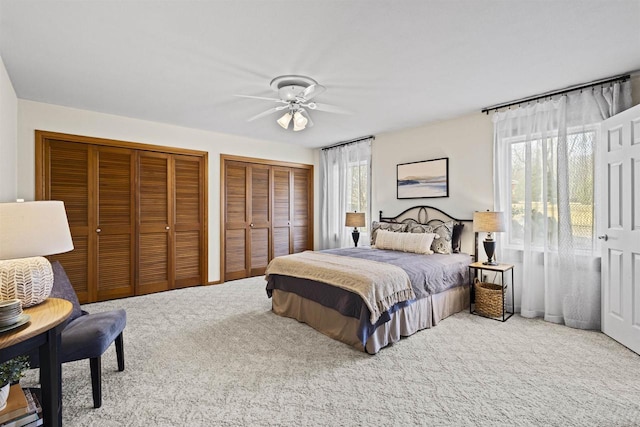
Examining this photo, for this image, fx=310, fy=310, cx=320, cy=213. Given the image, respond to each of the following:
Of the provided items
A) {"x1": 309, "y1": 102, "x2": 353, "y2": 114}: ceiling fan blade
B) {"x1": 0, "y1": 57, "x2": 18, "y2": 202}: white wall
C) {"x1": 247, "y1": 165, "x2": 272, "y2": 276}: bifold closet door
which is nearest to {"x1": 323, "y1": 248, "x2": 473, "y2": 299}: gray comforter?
{"x1": 309, "y1": 102, "x2": 353, "y2": 114}: ceiling fan blade

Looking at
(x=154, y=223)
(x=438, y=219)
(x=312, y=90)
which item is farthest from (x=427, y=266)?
(x=154, y=223)

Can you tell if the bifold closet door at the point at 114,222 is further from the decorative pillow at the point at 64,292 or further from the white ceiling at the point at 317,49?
the decorative pillow at the point at 64,292

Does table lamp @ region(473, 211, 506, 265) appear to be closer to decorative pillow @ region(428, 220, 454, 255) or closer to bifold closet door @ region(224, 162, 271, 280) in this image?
decorative pillow @ region(428, 220, 454, 255)

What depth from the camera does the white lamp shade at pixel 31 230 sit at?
1.58 metres

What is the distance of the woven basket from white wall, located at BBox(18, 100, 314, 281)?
4022mm

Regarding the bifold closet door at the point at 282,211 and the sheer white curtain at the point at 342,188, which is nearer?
the sheer white curtain at the point at 342,188

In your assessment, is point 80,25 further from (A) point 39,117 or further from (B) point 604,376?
(B) point 604,376

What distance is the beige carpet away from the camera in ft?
6.31

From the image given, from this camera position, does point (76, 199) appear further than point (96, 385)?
Yes

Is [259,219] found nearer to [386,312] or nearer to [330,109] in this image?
[330,109]

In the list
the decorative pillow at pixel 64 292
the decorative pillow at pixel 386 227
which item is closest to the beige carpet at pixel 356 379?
the decorative pillow at pixel 64 292

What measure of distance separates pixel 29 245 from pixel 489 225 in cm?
407

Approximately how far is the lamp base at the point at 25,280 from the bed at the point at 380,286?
2.13 meters

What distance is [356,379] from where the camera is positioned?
7.65 ft
